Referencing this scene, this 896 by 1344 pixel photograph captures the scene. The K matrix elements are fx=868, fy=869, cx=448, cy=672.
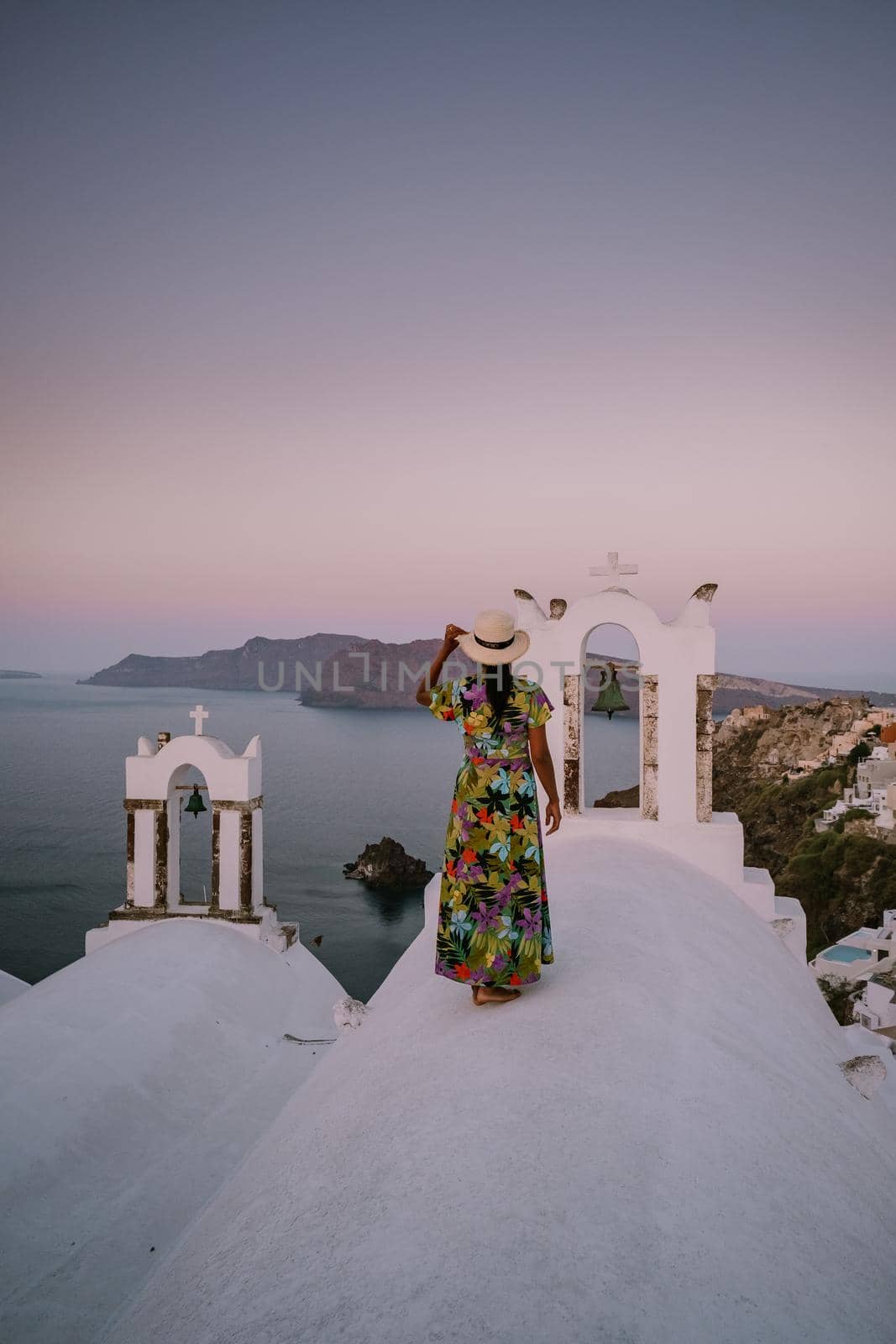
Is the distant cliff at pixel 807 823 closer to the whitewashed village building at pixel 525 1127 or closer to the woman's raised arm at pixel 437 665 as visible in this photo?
the whitewashed village building at pixel 525 1127

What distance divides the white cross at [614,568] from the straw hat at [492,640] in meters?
4.09

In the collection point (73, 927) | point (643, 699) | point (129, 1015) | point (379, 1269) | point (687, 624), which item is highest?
point (687, 624)

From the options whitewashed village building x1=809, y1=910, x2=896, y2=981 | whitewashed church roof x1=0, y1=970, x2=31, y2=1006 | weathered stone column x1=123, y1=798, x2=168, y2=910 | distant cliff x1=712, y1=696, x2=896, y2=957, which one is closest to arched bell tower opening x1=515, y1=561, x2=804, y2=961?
weathered stone column x1=123, y1=798, x2=168, y2=910

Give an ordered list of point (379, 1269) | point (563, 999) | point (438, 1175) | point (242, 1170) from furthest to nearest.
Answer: point (563, 999) → point (242, 1170) → point (438, 1175) → point (379, 1269)

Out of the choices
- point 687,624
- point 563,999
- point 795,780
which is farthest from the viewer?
point 795,780

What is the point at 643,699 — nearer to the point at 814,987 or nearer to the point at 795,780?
the point at 814,987

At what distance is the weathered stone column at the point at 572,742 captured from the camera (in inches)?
314

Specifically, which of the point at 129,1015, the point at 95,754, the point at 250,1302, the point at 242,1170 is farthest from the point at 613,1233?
the point at 95,754

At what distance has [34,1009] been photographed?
6.81 m

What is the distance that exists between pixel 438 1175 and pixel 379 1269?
416 mm

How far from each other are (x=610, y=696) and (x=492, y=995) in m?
4.58

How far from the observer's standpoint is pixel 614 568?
8.02 m

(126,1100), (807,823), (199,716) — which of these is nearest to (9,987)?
(199,716)

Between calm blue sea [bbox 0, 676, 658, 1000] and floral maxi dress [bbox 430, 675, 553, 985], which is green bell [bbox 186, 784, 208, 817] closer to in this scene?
floral maxi dress [bbox 430, 675, 553, 985]
